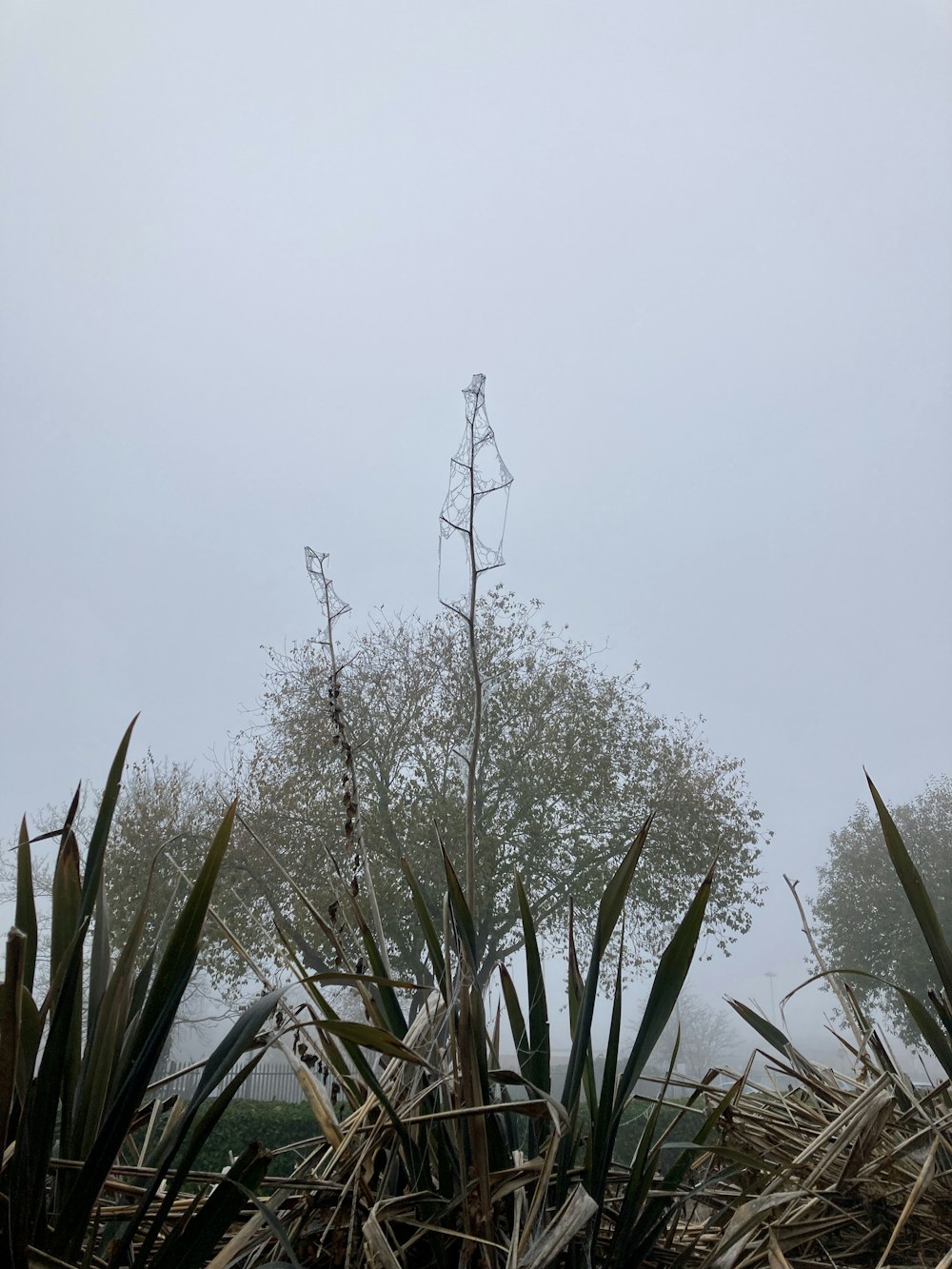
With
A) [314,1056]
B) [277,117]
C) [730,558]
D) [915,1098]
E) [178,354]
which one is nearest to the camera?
[314,1056]

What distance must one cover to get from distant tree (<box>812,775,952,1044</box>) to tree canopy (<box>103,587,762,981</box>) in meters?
0.71

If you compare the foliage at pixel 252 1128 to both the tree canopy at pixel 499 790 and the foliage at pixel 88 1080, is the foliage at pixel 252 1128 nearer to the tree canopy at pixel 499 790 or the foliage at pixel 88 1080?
the tree canopy at pixel 499 790

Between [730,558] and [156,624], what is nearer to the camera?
[156,624]

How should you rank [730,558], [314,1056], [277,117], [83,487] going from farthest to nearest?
[730,558], [83,487], [277,117], [314,1056]

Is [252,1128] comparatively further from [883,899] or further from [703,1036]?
[703,1036]

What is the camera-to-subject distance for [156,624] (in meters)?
6.48

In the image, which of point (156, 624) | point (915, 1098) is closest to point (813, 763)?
point (156, 624)

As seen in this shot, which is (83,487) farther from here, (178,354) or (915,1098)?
(915,1098)

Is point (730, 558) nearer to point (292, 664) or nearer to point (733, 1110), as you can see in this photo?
point (292, 664)

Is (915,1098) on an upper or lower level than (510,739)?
lower

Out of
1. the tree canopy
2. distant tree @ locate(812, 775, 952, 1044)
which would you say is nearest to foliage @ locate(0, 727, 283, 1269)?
the tree canopy

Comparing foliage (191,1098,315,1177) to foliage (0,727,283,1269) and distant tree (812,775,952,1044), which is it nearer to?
distant tree (812,775,952,1044)

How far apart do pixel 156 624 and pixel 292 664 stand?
120cm

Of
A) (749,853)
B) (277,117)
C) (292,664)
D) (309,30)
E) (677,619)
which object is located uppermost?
(277,117)
